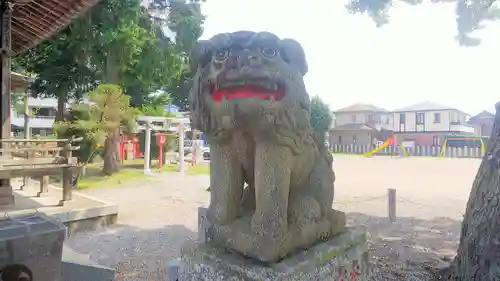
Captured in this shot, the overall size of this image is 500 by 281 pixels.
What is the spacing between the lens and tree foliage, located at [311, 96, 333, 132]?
3.05 metres

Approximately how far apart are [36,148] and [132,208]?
2.18m

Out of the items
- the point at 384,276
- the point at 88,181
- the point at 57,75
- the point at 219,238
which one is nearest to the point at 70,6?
the point at 219,238

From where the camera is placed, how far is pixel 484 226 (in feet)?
9.18

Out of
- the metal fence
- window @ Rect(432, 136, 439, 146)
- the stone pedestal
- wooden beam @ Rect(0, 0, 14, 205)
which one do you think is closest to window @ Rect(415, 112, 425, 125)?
window @ Rect(432, 136, 439, 146)

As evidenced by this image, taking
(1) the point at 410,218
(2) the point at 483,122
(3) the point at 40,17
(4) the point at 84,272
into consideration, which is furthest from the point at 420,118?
(4) the point at 84,272

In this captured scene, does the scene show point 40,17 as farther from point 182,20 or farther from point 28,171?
point 182,20

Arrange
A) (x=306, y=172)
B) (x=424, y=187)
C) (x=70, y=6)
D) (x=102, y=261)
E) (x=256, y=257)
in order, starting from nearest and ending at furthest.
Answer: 1. (x=256, y=257)
2. (x=306, y=172)
3. (x=102, y=261)
4. (x=70, y=6)
5. (x=424, y=187)

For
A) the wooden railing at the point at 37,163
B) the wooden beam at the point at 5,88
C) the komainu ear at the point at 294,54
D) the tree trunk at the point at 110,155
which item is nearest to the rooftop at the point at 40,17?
the wooden beam at the point at 5,88

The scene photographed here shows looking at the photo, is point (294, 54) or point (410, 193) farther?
point (410, 193)

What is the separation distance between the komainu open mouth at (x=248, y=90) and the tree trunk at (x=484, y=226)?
2.12 metres

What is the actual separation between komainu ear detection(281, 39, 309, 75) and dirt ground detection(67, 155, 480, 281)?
6.95ft

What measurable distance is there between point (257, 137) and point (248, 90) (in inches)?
10.6

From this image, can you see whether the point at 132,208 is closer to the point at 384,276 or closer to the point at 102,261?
the point at 102,261

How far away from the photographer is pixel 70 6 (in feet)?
17.7
